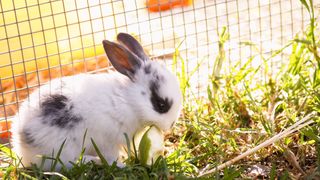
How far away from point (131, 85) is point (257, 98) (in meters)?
1.08

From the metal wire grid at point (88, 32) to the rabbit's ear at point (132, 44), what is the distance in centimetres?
38

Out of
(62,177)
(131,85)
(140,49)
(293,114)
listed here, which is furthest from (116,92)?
(293,114)

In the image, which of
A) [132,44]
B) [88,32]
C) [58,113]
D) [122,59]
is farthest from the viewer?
[88,32]

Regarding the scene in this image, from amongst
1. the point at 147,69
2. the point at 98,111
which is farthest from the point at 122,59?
the point at 98,111

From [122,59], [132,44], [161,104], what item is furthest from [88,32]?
[161,104]

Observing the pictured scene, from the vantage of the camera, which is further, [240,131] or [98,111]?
[240,131]

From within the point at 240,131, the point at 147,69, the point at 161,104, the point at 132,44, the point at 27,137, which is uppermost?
the point at 132,44

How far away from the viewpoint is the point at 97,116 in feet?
10.6

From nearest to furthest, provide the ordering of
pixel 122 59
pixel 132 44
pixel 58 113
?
1. pixel 58 113
2. pixel 122 59
3. pixel 132 44

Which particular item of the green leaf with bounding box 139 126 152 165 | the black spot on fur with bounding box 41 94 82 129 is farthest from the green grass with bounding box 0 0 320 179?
the black spot on fur with bounding box 41 94 82 129

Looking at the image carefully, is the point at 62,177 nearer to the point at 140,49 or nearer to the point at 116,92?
the point at 116,92

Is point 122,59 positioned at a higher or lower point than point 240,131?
higher

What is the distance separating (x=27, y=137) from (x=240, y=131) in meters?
1.18

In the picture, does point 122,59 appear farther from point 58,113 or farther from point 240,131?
point 240,131
